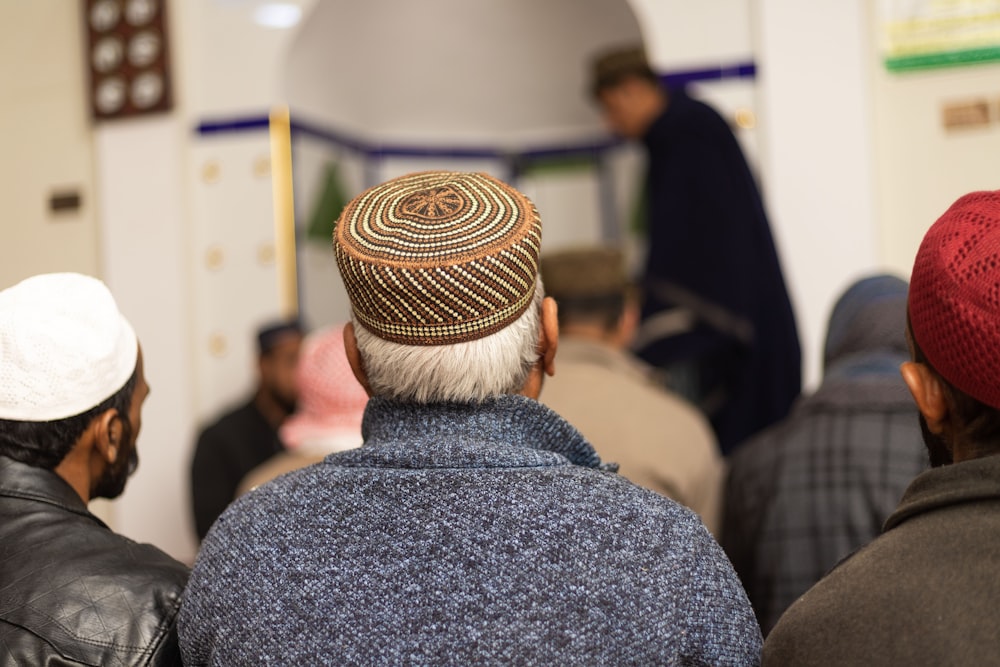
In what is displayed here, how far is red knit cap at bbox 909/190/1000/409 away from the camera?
1118 millimetres

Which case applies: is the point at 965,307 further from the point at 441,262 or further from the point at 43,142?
the point at 43,142

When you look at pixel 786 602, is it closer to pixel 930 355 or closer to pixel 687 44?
Result: pixel 930 355

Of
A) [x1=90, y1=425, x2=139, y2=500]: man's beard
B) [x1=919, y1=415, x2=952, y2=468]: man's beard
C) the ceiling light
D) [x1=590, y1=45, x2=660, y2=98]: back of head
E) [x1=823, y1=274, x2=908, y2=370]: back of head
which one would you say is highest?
the ceiling light

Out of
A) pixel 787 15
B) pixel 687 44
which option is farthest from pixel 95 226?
pixel 787 15

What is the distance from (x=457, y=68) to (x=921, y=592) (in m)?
5.01

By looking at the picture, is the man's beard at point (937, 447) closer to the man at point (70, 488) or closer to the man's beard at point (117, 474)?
the man at point (70, 488)

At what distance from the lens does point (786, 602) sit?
213 centimetres

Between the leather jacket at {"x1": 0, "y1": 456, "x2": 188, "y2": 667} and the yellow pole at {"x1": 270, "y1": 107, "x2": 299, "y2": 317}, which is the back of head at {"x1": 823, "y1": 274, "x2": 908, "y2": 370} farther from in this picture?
the yellow pole at {"x1": 270, "y1": 107, "x2": 299, "y2": 317}

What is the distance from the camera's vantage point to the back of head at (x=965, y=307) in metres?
1.12

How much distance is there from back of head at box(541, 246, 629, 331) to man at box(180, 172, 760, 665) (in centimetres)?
138

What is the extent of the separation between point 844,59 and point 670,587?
11.2ft

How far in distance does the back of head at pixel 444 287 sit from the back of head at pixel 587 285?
1.39 metres

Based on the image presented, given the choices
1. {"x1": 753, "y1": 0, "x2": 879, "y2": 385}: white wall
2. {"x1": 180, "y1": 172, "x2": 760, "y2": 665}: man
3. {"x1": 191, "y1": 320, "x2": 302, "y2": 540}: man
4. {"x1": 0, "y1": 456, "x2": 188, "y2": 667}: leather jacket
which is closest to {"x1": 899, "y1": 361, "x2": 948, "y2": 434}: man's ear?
{"x1": 180, "y1": 172, "x2": 760, "y2": 665}: man

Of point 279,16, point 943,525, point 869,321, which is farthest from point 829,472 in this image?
point 279,16
